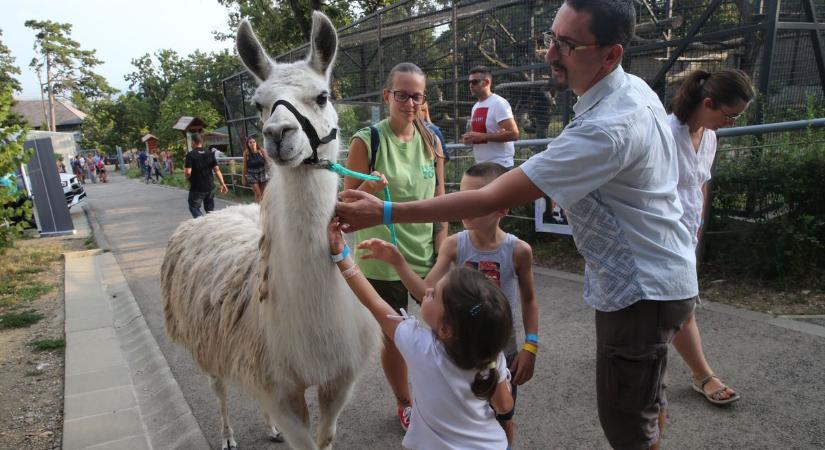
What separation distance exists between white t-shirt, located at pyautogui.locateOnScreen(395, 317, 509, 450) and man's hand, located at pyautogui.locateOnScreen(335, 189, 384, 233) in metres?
0.42

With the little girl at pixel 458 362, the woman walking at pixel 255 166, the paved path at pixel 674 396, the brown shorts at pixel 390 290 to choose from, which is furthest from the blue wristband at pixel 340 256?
the woman walking at pixel 255 166

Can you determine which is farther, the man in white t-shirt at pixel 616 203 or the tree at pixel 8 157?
the tree at pixel 8 157

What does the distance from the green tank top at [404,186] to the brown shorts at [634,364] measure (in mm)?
1158

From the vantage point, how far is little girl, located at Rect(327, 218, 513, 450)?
135 cm

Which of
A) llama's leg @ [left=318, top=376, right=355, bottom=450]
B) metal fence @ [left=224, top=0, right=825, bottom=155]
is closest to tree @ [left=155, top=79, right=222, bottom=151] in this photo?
metal fence @ [left=224, top=0, right=825, bottom=155]

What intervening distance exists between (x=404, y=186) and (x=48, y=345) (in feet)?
12.8

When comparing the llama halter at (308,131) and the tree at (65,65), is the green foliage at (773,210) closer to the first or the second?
the llama halter at (308,131)

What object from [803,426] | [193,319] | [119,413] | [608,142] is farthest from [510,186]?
[119,413]

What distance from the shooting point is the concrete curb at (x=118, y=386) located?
9.62 feet

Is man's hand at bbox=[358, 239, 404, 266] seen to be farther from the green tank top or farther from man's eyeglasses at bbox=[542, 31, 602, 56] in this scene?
man's eyeglasses at bbox=[542, 31, 602, 56]

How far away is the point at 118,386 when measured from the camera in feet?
11.7

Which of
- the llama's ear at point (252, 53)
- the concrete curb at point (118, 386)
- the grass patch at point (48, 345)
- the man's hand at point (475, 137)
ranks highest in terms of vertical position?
the llama's ear at point (252, 53)

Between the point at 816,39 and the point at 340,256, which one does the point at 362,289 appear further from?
the point at 816,39

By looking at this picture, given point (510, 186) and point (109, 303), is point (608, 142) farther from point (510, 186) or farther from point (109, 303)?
point (109, 303)
